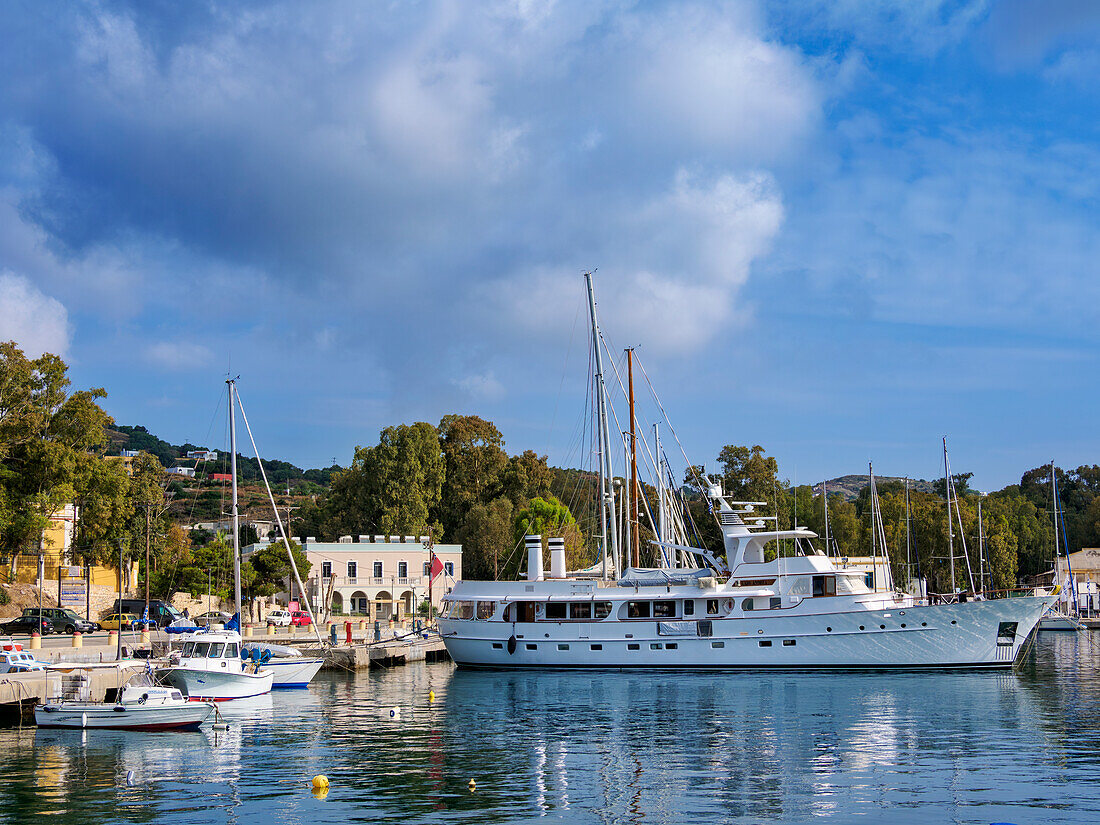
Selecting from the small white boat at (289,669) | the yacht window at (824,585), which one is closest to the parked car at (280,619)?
the small white boat at (289,669)

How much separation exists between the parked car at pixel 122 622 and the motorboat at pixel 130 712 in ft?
69.8

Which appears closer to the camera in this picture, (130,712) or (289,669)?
(130,712)

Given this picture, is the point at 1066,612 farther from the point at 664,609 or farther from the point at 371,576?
the point at 371,576

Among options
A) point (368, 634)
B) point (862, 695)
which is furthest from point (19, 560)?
point (862, 695)

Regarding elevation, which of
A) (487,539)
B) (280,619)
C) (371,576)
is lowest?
(280,619)

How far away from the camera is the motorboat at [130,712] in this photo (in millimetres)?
25109

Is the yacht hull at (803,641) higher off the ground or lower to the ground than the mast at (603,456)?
lower

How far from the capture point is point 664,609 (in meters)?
41.3

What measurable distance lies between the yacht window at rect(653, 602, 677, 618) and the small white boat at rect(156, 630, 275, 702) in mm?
16972

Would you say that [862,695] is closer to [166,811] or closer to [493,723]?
[493,723]

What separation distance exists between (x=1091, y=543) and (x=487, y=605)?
289 ft

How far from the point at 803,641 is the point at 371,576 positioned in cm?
3661

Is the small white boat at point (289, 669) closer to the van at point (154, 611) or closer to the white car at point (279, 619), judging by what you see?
the white car at point (279, 619)

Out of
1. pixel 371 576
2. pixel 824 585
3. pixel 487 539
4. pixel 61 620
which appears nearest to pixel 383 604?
pixel 371 576
